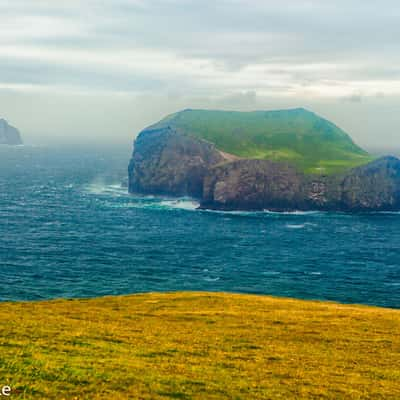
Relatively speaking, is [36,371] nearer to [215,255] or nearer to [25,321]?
[25,321]

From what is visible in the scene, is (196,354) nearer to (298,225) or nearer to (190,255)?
(190,255)

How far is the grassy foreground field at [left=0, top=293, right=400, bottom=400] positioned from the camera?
1114 inches

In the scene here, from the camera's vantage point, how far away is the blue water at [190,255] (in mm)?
107062

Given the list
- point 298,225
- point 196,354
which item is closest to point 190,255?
point 298,225

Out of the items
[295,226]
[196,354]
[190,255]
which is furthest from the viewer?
[295,226]

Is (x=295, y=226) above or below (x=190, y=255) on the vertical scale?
above

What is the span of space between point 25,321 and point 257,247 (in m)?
109

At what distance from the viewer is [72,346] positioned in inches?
1416

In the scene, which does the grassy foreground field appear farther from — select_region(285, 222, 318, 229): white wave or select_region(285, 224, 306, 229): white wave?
select_region(285, 222, 318, 229): white wave

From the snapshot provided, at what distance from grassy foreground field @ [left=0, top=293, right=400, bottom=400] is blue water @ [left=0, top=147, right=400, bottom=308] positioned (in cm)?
4913

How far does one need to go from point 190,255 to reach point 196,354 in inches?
3945

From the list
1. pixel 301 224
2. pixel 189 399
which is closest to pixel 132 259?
pixel 301 224

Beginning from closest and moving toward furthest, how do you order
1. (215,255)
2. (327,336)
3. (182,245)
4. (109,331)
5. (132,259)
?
(109,331) → (327,336) → (132,259) → (215,255) → (182,245)

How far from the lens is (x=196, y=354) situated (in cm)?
3666
